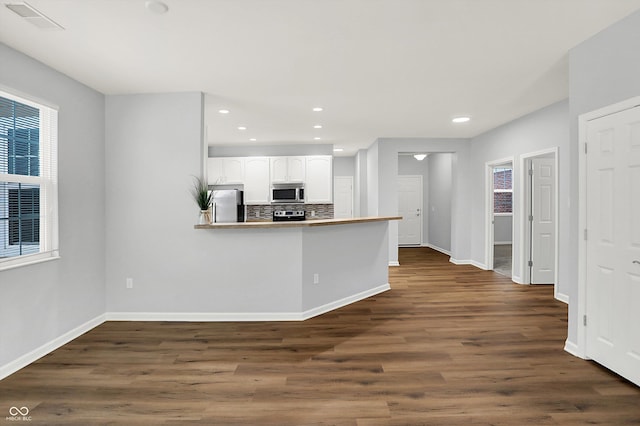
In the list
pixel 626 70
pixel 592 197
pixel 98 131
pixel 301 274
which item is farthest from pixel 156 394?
pixel 626 70

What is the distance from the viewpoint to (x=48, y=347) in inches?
126

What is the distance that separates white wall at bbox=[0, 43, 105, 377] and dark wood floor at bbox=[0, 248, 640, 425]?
27 cm

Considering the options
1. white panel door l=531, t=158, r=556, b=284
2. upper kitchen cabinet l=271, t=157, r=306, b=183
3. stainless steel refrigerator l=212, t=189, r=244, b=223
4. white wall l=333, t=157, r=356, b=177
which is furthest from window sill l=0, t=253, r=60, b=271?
white wall l=333, t=157, r=356, b=177

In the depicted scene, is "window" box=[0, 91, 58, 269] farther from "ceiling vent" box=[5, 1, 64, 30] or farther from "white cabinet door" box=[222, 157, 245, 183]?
"white cabinet door" box=[222, 157, 245, 183]

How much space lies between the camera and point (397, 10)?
2.38 metres

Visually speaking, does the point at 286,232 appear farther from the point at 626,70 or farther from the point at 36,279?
the point at 626,70

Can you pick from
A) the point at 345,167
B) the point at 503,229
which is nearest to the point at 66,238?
the point at 345,167

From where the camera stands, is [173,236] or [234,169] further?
[234,169]

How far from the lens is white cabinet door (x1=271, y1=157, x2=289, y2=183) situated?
302 inches

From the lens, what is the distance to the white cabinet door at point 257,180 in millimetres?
7680

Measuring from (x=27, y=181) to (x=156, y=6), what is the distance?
1961mm

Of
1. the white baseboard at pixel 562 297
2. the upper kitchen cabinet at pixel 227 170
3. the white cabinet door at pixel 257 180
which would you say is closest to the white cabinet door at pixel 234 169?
the upper kitchen cabinet at pixel 227 170

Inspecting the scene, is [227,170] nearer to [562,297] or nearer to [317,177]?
[317,177]

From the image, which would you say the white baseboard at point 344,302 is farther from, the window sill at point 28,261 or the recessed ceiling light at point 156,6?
the recessed ceiling light at point 156,6
